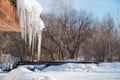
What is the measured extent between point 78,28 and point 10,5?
82.4 feet

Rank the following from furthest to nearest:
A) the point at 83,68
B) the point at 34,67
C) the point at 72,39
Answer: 1. the point at 72,39
2. the point at 34,67
3. the point at 83,68

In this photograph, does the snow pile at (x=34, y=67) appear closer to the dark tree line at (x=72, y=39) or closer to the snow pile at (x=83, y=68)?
the snow pile at (x=83, y=68)

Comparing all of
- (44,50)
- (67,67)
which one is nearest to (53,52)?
(44,50)

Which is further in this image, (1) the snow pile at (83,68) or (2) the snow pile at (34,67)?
(2) the snow pile at (34,67)

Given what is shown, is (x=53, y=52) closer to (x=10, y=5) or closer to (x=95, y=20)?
(x=95, y=20)

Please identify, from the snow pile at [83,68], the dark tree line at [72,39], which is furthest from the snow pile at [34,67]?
the dark tree line at [72,39]

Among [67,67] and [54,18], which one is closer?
[67,67]

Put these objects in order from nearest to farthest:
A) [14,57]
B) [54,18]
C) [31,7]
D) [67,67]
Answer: [31,7] < [67,67] < [54,18] < [14,57]

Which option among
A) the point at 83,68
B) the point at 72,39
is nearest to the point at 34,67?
the point at 83,68

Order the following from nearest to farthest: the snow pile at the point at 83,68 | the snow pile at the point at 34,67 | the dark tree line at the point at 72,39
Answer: the snow pile at the point at 83,68, the snow pile at the point at 34,67, the dark tree line at the point at 72,39

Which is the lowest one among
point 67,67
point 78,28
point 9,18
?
point 67,67

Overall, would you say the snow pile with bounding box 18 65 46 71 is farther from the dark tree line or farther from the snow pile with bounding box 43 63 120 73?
the dark tree line

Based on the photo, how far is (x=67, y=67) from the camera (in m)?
16.8

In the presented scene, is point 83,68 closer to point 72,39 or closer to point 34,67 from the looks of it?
point 34,67
